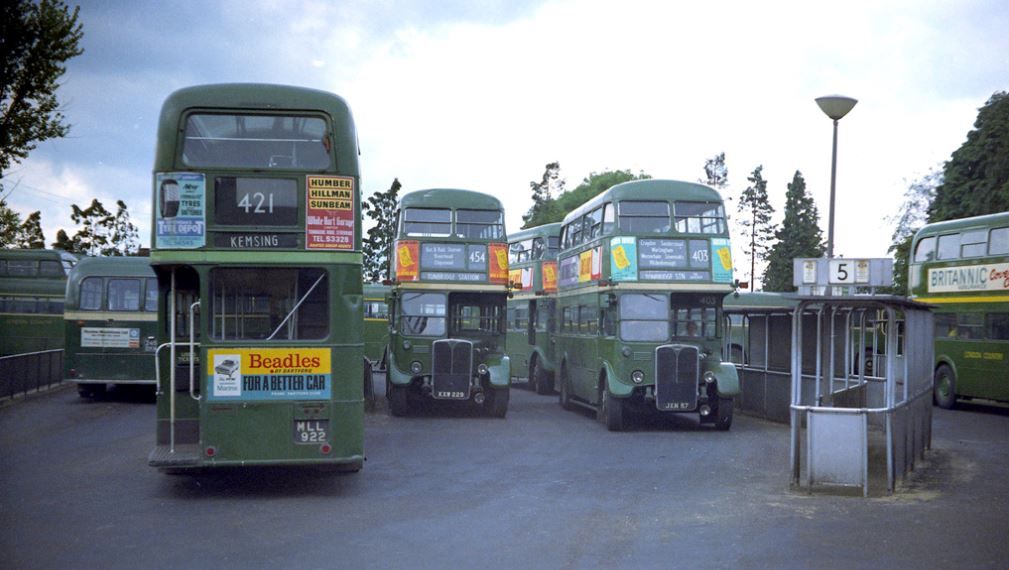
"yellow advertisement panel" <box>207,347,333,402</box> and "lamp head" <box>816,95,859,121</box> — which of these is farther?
"lamp head" <box>816,95,859,121</box>

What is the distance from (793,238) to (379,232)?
28328 millimetres

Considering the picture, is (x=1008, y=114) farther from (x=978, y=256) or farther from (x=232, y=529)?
(x=232, y=529)

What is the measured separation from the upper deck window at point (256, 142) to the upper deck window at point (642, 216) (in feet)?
28.8

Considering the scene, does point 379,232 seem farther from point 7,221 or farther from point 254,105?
point 254,105

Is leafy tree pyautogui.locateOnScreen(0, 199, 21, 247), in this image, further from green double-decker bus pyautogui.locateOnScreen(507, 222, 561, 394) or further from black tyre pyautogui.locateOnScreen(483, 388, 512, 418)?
black tyre pyautogui.locateOnScreen(483, 388, 512, 418)

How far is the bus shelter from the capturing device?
37.7 feet

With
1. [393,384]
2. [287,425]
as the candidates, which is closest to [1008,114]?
[393,384]

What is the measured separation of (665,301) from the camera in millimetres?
18828

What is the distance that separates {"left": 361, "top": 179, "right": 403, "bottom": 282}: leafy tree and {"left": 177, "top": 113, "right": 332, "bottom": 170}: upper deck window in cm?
5008

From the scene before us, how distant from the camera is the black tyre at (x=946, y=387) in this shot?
24156mm

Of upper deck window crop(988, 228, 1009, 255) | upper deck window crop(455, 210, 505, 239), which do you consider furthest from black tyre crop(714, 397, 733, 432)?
upper deck window crop(988, 228, 1009, 255)

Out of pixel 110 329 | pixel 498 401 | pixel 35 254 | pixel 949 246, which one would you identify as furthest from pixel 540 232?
pixel 35 254

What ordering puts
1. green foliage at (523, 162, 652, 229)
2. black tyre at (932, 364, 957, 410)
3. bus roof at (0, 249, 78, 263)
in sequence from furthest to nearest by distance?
green foliage at (523, 162, 652, 229) < bus roof at (0, 249, 78, 263) < black tyre at (932, 364, 957, 410)

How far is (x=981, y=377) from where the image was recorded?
914 inches
